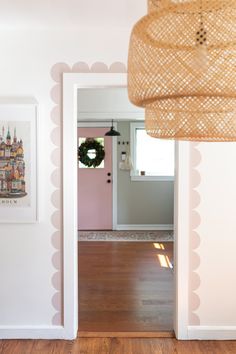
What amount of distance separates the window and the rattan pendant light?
5816 millimetres

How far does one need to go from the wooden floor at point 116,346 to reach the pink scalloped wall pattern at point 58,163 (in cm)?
19

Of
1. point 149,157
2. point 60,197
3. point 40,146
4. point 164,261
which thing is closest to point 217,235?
point 60,197

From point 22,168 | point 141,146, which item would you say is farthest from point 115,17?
point 141,146

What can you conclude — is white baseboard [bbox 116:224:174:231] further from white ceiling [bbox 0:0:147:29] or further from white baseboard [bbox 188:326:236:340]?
white ceiling [bbox 0:0:147:29]

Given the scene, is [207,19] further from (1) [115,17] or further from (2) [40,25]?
(2) [40,25]

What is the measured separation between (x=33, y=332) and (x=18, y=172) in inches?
48.8

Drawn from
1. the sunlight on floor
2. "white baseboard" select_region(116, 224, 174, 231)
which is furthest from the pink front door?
the sunlight on floor

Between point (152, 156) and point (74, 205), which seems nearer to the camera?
point (74, 205)

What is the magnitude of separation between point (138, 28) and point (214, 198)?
1921mm

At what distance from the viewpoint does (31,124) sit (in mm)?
2676

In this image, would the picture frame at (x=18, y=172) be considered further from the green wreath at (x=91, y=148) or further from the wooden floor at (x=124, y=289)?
the green wreath at (x=91, y=148)

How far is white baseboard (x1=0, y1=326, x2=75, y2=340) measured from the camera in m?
2.78

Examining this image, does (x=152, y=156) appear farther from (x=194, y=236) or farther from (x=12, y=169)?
(x=12, y=169)

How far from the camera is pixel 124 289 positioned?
392 centimetres
